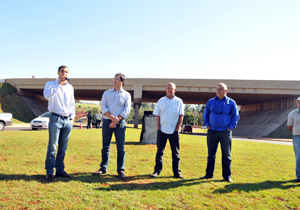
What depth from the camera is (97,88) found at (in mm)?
35562

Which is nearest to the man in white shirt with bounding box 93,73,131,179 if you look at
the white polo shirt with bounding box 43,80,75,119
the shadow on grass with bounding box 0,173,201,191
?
the shadow on grass with bounding box 0,173,201,191

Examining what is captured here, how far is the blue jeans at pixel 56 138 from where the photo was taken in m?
4.34

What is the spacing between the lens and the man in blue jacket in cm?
509

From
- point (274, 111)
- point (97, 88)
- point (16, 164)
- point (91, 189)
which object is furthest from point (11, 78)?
point (274, 111)

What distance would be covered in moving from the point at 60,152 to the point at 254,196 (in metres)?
3.87

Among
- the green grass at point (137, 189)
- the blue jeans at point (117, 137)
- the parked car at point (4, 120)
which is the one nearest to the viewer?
the green grass at point (137, 189)

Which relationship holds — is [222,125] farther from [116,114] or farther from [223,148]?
[116,114]

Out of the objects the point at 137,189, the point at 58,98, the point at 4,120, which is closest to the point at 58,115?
the point at 58,98

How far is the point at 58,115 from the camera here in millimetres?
4430

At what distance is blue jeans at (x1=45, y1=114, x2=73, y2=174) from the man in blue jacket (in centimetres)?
314

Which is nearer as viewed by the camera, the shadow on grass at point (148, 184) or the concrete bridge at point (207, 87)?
the shadow on grass at point (148, 184)

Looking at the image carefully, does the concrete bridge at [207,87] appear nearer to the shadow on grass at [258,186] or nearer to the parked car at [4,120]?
the parked car at [4,120]

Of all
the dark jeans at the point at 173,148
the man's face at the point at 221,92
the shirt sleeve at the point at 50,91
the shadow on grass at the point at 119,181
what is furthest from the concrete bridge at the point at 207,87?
the shirt sleeve at the point at 50,91

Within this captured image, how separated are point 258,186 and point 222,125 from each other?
1.45m
